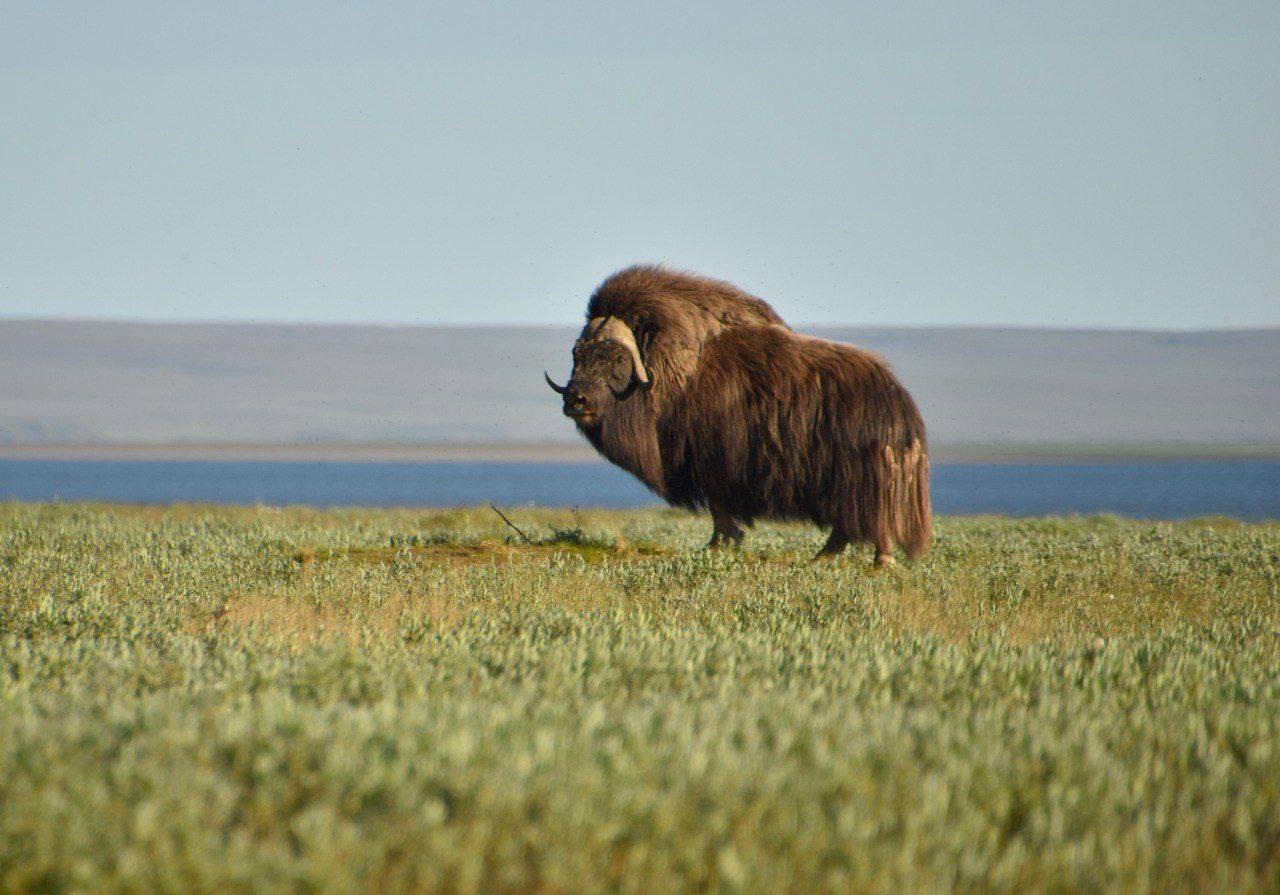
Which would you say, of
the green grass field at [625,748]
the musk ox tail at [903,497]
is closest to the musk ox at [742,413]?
the musk ox tail at [903,497]

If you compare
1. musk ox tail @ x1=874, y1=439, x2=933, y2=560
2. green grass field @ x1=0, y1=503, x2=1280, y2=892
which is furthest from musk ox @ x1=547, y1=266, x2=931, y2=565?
green grass field @ x1=0, y1=503, x2=1280, y2=892

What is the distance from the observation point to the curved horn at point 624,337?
13.6m

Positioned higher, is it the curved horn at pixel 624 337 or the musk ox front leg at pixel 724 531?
the curved horn at pixel 624 337

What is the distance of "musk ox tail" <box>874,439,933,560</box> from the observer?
42.7 feet

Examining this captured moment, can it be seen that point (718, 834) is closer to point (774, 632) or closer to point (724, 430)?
point (774, 632)

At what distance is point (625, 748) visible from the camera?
4.57m

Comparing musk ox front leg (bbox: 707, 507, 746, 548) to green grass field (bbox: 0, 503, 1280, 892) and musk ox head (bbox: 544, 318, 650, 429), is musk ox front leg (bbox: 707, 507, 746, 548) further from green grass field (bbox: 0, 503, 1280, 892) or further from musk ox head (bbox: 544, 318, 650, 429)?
green grass field (bbox: 0, 503, 1280, 892)

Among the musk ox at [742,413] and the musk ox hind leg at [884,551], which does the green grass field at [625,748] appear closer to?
the musk ox hind leg at [884,551]

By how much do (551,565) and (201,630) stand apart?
14.2 ft

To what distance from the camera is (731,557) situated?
493 inches

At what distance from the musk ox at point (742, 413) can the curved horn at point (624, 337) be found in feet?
0.05

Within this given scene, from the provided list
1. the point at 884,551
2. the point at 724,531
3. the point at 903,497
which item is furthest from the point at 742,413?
the point at 884,551

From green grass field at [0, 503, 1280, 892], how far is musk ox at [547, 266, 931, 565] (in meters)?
3.39

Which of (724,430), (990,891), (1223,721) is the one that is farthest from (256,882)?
(724,430)
